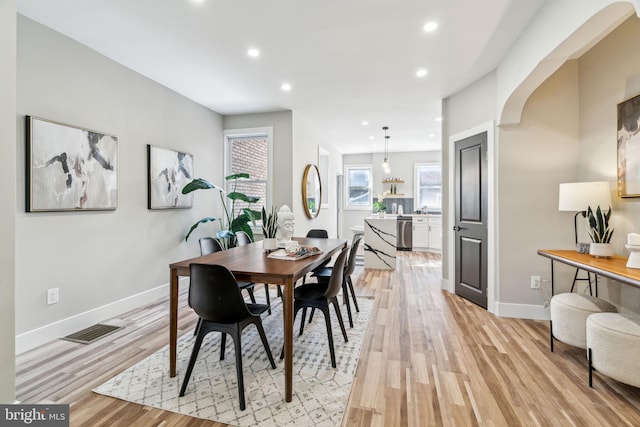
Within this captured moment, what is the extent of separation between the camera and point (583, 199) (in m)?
2.55

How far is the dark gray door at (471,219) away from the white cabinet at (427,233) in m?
3.65

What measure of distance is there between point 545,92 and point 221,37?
3.31 meters

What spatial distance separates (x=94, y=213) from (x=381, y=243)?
4.43 m

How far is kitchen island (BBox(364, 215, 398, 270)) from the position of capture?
224 inches

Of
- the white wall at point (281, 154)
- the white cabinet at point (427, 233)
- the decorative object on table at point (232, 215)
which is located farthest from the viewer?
the white cabinet at point (427, 233)

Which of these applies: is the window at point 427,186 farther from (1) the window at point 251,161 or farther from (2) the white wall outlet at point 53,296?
(2) the white wall outlet at point 53,296

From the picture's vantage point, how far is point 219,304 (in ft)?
5.99

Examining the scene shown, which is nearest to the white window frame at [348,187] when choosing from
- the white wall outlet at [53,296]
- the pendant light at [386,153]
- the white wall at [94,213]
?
the pendant light at [386,153]

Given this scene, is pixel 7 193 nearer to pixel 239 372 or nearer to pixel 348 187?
pixel 239 372

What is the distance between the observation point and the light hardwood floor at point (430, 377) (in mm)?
1732

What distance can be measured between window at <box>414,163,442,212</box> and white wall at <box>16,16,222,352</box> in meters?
6.12

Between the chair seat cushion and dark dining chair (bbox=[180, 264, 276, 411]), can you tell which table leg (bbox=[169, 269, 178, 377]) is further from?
the chair seat cushion

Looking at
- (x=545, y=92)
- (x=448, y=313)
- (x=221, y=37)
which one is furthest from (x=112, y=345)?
(x=545, y=92)

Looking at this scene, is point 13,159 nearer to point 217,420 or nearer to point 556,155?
point 217,420
